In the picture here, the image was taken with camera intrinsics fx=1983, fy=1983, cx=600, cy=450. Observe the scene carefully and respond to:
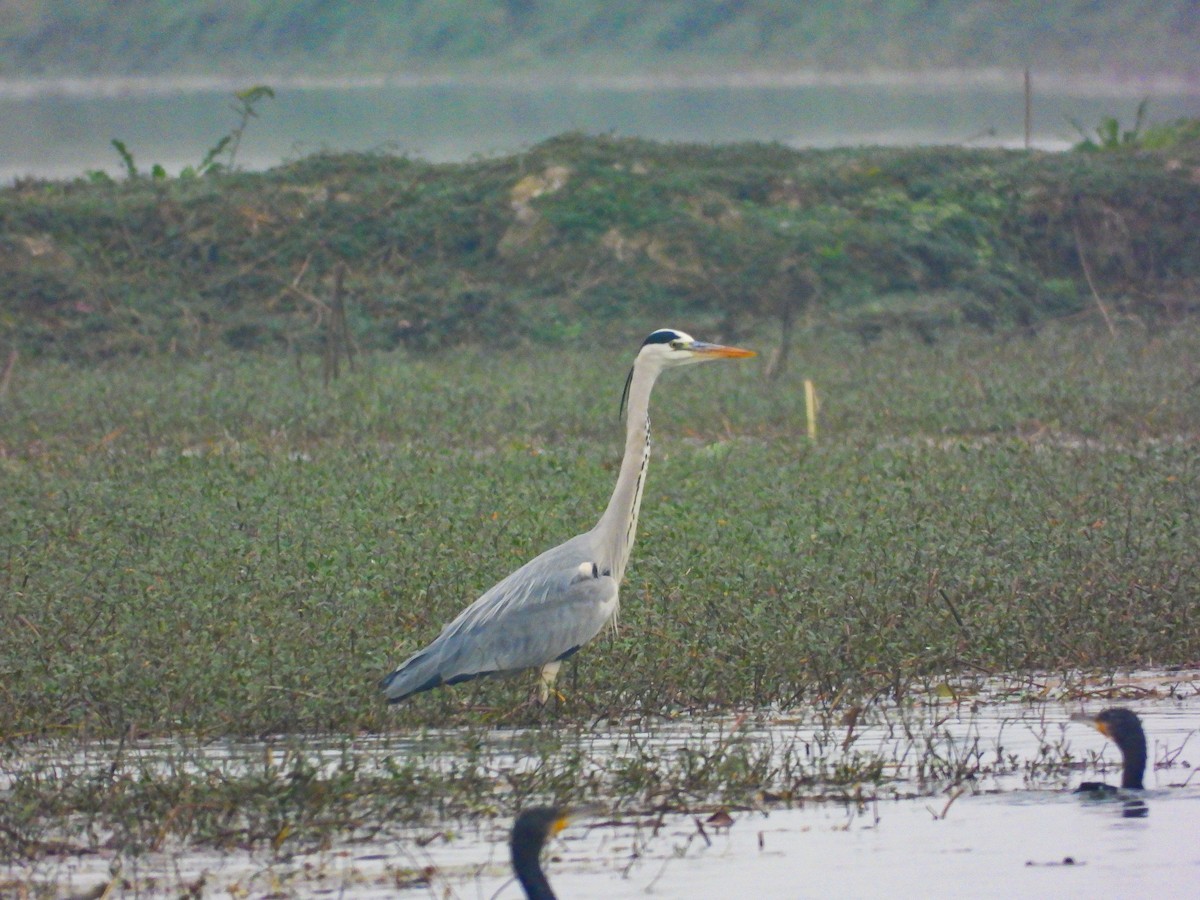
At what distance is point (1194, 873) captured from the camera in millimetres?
5551

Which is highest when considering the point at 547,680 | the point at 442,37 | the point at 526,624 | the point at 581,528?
the point at 442,37

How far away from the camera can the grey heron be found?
6.88 metres

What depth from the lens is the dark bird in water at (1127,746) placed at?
6238 mm

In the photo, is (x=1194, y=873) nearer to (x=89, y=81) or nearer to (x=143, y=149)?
(x=143, y=149)

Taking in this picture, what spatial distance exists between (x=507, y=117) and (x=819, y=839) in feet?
206

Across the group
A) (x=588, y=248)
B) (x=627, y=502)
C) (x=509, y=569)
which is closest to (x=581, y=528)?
(x=509, y=569)

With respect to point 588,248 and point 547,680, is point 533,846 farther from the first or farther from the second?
point 588,248

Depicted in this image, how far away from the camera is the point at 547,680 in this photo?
720cm

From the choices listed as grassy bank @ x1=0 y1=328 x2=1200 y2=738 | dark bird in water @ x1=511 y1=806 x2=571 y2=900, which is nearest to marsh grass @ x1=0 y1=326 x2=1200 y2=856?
grassy bank @ x1=0 y1=328 x2=1200 y2=738

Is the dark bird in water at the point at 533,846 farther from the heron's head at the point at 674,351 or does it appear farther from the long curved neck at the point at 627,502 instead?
the heron's head at the point at 674,351

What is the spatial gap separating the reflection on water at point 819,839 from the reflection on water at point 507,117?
35567 millimetres

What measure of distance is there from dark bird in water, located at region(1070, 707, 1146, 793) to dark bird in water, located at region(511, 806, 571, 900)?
2.01 m

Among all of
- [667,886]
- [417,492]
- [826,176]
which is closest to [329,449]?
[417,492]

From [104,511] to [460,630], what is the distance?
4043mm
